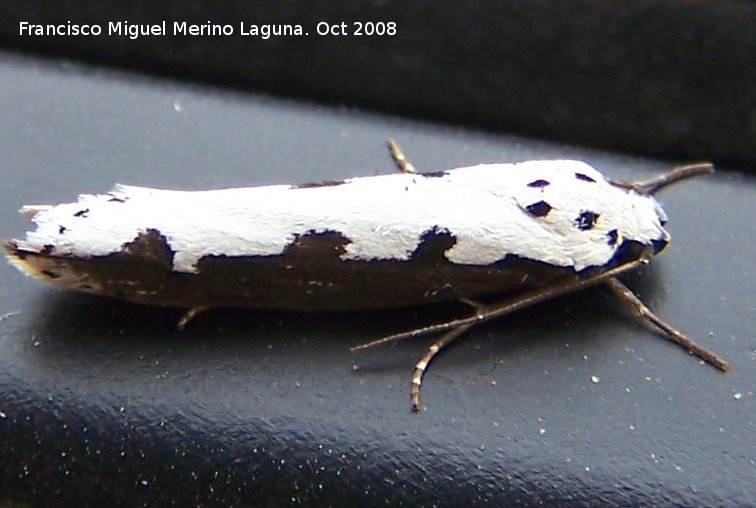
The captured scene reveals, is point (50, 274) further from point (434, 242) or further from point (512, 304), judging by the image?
point (512, 304)

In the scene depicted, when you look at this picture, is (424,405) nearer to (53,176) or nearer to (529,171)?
(529,171)

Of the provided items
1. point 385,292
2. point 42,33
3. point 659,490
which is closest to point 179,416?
point 385,292

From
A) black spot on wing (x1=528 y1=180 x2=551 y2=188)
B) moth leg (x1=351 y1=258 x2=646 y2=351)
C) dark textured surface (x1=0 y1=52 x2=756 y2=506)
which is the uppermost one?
black spot on wing (x1=528 y1=180 x2=551 y2=188)

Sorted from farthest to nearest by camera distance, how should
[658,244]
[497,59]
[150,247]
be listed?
1. [497,59]
2. [658,244]
3. [150,247]

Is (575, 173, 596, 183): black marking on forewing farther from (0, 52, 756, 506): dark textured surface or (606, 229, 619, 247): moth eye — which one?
(0, 52, 756, 506): dark textured surface

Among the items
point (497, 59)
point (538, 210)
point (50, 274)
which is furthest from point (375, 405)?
point (497, 59)

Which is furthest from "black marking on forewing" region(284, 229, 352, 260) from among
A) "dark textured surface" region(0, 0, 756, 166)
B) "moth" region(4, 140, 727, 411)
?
"dark textured surface" region(0, 0, 756, 166)
